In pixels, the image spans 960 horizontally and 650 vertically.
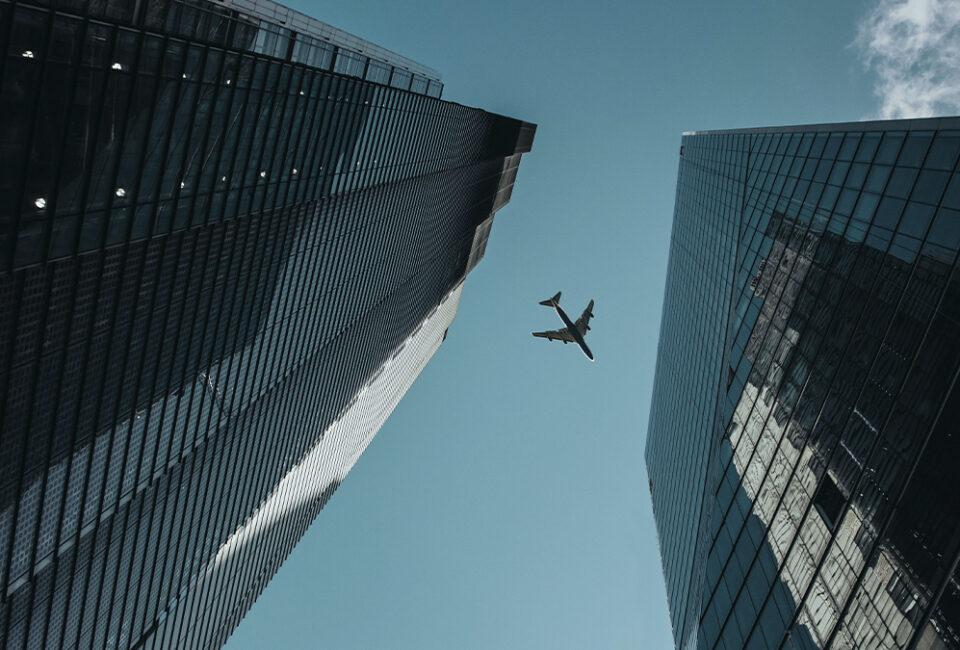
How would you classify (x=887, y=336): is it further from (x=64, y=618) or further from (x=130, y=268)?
(x=64, y=618)

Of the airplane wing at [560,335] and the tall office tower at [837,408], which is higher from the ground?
the tall office tower at [837,408]

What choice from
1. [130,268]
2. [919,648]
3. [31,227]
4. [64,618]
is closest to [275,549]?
[64,618]

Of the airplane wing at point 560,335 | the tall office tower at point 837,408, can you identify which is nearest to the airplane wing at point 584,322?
the airplane wing at point 560,335

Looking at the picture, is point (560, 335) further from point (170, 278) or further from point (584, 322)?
point (170, 278)

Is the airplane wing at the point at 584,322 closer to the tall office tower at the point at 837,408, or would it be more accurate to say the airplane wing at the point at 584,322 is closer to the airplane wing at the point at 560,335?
the airplane wing at the point at 560,335

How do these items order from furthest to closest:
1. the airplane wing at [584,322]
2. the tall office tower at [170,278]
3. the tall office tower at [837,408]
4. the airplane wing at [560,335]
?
the airplane wing at [584,322]
the airplane wing at [560,335]
the tall office tower at [170,278]
the tall office tower at [837,408]

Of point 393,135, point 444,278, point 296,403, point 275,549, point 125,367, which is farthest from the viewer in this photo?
point 444,278
